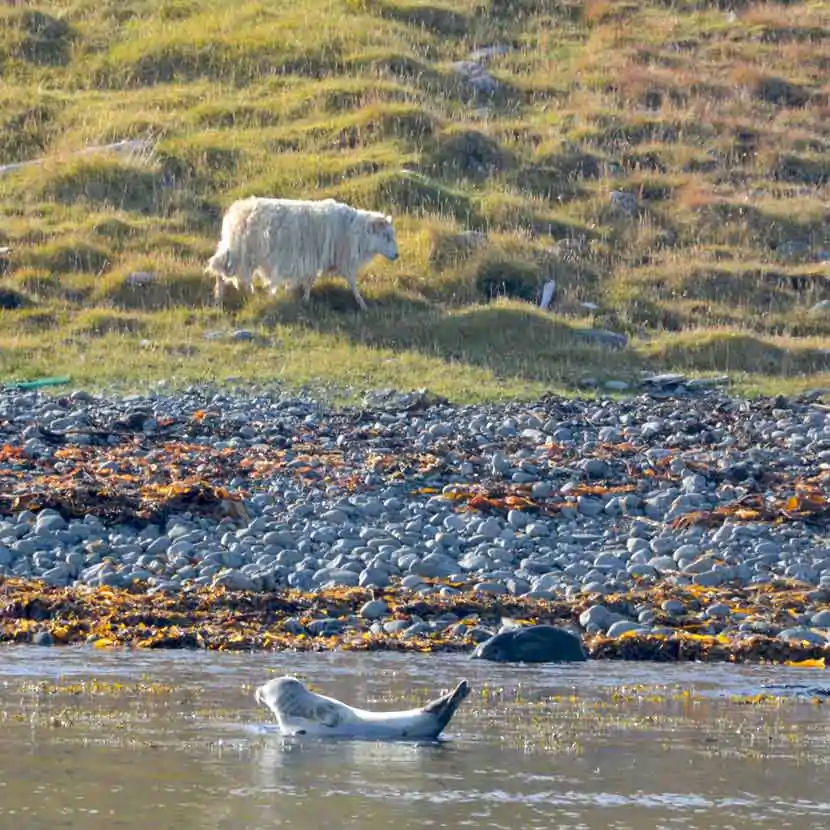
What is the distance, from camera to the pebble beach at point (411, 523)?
9.09m

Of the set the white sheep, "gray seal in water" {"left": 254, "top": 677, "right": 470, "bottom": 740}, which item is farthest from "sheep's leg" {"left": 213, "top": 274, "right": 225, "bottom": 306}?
"gray seal in water" {"left": 254, "top": 677, "right": 470, "bottom": 740}

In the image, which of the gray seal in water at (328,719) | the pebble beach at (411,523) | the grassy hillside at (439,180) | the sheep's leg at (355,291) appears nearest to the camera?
the gray seal in water at (328,719)

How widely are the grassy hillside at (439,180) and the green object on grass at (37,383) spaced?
0.32 metres

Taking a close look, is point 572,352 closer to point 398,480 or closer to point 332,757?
point 398,480

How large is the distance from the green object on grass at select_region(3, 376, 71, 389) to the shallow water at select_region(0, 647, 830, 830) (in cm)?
833

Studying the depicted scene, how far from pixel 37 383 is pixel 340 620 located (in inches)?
329

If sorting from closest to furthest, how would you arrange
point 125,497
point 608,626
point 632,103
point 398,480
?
point 608,626 < point 125,497 < point 398,480 < point 632,103

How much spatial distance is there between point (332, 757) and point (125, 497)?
5.13 metres

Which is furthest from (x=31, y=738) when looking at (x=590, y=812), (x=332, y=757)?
(x=590, y=812)

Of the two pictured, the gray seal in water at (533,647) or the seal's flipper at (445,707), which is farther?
the gray seal in water at (533,647)

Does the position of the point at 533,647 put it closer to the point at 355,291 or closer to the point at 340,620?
the point at 340,620

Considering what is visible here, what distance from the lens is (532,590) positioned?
9734 millimetres

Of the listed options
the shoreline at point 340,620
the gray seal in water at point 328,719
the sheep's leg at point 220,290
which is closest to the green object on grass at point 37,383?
the sheep's leg at point 220,290

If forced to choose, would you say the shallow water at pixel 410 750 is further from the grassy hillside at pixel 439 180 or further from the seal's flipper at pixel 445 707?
the grassy hillside at pixel 439 180
